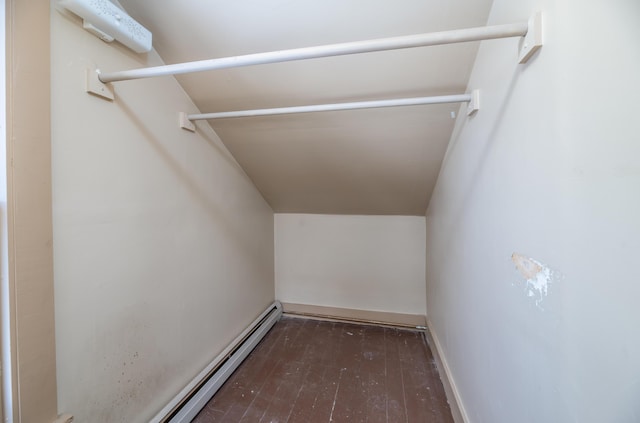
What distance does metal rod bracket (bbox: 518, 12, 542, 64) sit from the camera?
666 millimetres

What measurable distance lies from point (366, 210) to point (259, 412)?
6.37 ft

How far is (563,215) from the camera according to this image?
0.60 m

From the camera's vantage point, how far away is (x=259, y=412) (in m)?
1.59

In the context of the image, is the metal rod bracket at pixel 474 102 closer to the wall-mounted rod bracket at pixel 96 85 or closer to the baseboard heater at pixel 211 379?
the wall-mounted rod bracket at pixel 96 85

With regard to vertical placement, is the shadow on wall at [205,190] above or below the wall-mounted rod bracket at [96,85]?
below

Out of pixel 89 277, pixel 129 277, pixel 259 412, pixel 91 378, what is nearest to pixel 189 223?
pixel 129 277

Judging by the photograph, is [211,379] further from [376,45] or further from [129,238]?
[376,45]

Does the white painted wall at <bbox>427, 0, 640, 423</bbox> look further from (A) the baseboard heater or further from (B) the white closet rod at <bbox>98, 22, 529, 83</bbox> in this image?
(A) the baseboard heater

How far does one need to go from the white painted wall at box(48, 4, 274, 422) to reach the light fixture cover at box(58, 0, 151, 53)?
0.06 meters

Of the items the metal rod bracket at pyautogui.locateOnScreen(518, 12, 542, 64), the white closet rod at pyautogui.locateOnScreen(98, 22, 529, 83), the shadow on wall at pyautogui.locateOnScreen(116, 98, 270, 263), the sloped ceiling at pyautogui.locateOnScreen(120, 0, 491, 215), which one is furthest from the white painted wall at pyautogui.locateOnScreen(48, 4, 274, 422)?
the metal rod bracket at pyautogui.locateOnScreen(518, 12, 542, 64)

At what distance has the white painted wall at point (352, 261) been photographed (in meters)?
2.72

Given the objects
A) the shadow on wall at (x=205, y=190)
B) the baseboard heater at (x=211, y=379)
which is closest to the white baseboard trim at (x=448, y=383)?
the baseboard heater at (x=211, y=379)

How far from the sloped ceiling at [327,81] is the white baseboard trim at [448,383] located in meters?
1.30

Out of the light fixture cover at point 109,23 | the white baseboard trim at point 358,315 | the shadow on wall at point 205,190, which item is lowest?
the white baseboard trim at point 358,315
